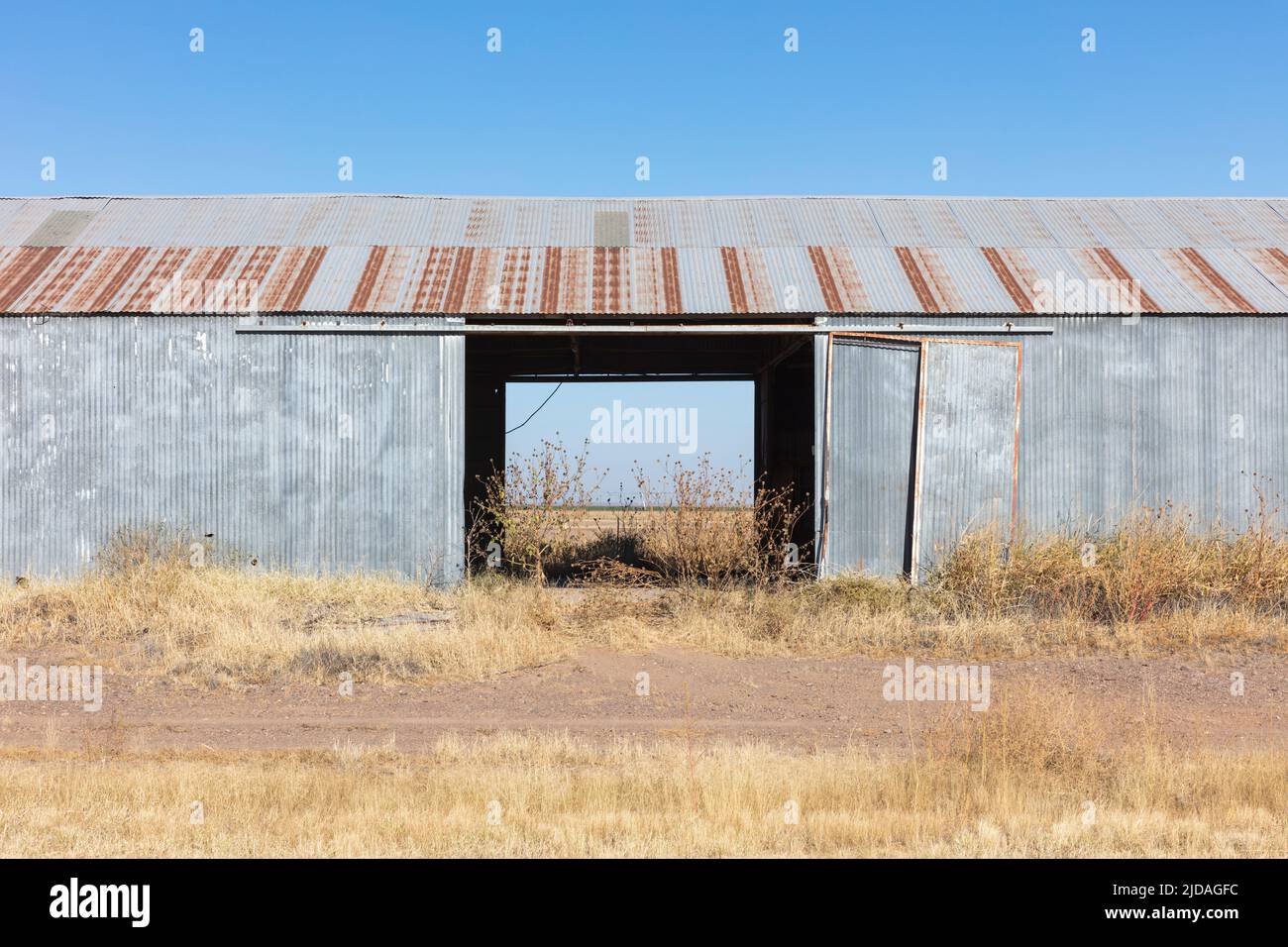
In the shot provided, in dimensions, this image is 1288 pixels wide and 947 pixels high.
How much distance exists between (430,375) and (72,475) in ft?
17.9

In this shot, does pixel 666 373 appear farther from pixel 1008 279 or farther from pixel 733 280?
pixel 1008 279

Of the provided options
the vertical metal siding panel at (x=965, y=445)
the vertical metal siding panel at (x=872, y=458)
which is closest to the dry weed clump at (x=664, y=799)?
the vertical metal siding panel at (x=872, y=458)

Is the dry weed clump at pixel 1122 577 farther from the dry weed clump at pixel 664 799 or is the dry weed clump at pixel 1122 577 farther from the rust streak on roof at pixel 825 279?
the dry weed clump at pixel 664 799

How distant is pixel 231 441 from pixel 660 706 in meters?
8.98

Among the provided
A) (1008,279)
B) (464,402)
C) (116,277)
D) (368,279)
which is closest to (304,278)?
(368,279)

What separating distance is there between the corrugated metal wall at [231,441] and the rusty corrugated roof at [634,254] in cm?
60

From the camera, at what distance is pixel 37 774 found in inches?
292

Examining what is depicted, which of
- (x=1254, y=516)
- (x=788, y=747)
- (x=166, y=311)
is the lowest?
(x=788, y=747)

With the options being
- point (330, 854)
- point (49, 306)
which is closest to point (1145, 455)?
point (330, 854)

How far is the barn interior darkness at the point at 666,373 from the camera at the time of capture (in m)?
18.6

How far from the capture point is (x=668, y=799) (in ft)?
22.1

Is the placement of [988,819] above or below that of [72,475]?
below

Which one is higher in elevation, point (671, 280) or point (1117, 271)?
point (1117, 271)
